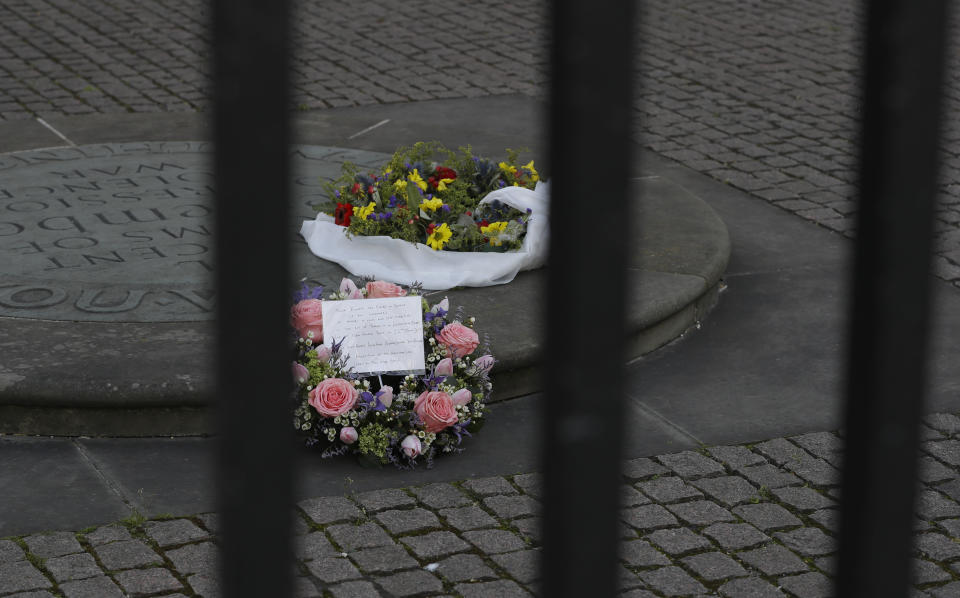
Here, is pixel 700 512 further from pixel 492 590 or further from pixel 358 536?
pixel 358 536

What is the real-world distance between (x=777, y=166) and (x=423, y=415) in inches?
167

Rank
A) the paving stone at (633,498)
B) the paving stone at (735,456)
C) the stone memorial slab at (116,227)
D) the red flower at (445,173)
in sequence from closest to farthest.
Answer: the paving stone at (633,498) < the paving stone at (735,456) < the stone memorial slab at (116,227) < the red flower at (445,173)

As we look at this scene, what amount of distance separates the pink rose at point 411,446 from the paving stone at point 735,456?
108 cm

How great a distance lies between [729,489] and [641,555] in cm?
60

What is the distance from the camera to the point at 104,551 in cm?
405

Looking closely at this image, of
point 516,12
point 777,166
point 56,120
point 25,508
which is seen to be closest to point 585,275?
point 25,508

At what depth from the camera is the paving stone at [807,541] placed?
4168mm

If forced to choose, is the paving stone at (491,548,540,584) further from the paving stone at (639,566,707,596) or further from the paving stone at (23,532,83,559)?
the paving stone at (23,532,83,559)

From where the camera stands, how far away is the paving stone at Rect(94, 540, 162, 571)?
3973mm

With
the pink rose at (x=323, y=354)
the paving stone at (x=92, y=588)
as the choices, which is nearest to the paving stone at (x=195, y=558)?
the paving stone at (x=92, y=588)

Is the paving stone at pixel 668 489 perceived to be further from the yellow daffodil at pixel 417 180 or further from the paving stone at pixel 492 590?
the yellow daffodil at pixel 417 180

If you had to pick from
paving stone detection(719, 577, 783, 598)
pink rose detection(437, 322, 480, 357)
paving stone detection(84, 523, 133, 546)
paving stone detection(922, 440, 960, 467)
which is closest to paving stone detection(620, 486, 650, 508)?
paving stone detection(719, 577, 783, 598)

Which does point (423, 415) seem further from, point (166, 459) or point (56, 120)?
point (56, 120)

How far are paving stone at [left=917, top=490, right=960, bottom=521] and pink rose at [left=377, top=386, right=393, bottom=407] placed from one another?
1.81 metres
